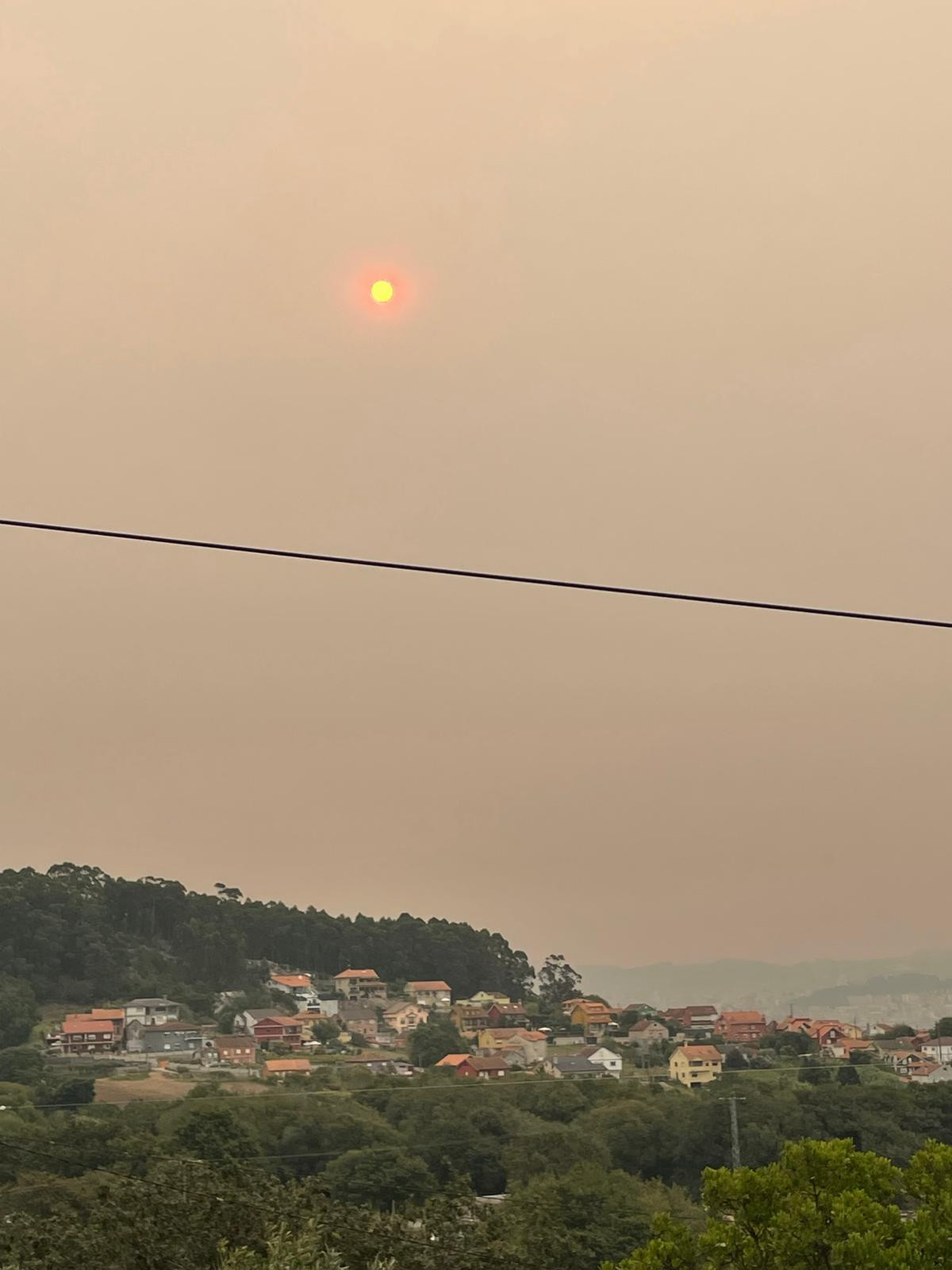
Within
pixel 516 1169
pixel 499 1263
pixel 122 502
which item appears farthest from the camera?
pixel 122 502

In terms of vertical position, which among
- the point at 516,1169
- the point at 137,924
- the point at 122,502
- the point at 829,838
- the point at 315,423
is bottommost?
the point at 516,1169

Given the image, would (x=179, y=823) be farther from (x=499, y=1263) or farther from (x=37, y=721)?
(x=499, y=1263)

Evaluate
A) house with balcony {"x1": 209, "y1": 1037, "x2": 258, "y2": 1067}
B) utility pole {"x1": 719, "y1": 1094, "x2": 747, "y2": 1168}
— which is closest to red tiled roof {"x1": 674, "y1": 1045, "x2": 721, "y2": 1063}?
utility pole {"x1": 719, "y1": 1094, "x2": 747, "y2": 1168}

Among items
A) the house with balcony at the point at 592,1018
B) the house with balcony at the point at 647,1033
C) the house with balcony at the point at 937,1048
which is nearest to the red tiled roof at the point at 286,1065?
the house with balcony at the point at 592,1018

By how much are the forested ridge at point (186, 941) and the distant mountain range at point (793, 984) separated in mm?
5695

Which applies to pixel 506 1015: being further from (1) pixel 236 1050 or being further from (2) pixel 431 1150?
(2) pixel 431 1150

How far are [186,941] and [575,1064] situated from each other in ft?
62.1

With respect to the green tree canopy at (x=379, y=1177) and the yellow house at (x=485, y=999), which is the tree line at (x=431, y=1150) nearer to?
the green tree canopy at (x=379, y=1177)

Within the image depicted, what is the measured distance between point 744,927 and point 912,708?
48.7ft

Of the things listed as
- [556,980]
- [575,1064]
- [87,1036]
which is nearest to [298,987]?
[87,1036]

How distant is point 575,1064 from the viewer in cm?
5209

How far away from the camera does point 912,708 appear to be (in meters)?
71.7

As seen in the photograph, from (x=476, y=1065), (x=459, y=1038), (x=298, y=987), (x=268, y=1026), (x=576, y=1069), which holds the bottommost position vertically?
(x=576, y=1069)

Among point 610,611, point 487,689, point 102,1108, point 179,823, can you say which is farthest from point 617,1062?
point 610,611
